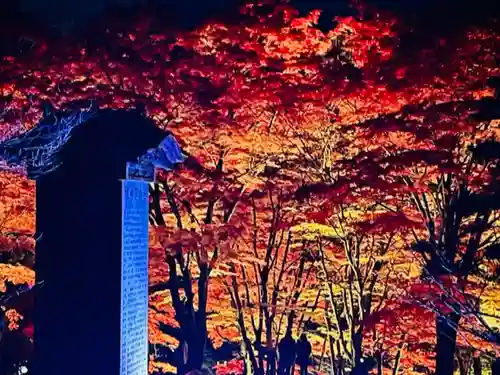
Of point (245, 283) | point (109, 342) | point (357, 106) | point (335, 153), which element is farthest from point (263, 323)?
point (109, 342)

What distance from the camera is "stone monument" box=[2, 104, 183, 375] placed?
12.1 ft

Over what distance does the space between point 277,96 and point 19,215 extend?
2.87 m

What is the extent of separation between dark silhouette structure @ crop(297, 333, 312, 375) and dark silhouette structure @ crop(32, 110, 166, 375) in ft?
12.0

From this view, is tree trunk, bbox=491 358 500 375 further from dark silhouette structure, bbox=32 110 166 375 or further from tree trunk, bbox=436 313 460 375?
dark silhouette structure, bbox=32 110 166 375

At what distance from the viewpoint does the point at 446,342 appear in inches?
215

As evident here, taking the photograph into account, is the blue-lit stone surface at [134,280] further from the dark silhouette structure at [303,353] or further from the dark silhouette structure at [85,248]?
the dark silhouette structure at [303,353]

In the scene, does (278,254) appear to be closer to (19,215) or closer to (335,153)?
(335,153)

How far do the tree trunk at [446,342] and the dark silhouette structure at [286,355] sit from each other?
1836 millimetres

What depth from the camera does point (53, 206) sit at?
3.79 m

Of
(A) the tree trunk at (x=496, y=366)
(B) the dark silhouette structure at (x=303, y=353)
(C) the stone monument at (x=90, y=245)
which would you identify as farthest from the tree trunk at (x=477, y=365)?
(C) the stone monument at (x=90, y=245)

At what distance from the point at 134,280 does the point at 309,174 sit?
240 cm

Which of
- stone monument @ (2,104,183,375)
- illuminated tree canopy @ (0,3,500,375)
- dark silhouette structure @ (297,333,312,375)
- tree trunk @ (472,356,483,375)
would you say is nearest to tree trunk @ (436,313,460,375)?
illuminated tree canopy @ (0,3,500,375)

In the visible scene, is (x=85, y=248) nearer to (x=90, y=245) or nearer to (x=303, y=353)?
(x=90, y=245)

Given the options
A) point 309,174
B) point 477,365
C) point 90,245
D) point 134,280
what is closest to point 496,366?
point 477,365
